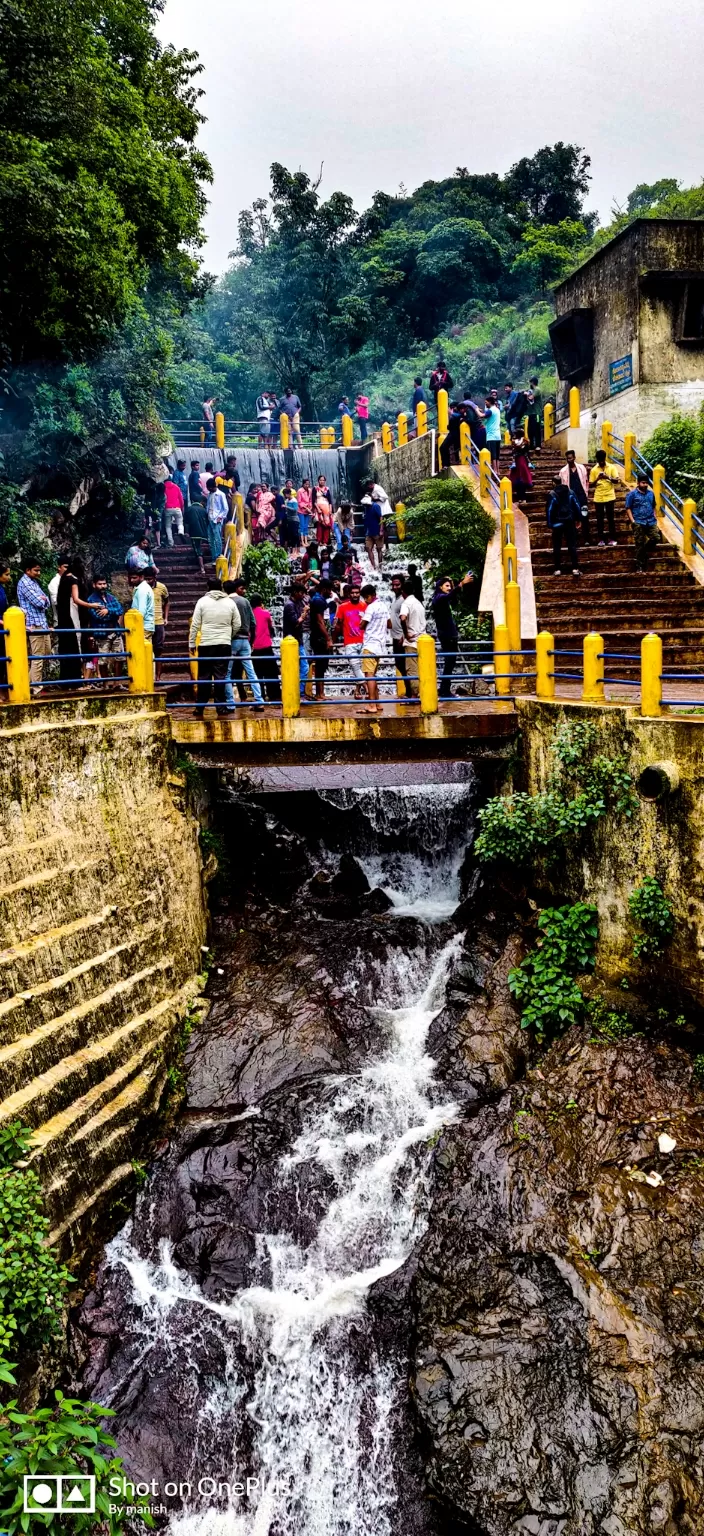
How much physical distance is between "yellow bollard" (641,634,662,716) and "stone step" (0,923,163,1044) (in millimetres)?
5715

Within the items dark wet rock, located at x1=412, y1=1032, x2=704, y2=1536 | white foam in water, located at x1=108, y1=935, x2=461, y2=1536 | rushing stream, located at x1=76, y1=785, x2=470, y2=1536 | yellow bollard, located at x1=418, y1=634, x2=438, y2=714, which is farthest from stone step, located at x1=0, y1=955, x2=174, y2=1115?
yellow bollard, located at x1=418, y1=634, x2=438, y2=714

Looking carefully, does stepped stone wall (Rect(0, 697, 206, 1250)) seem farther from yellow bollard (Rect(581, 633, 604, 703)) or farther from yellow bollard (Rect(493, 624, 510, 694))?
yellow bollard (Rect(581, 633, 604, 703))

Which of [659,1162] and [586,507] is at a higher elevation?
[586,507]

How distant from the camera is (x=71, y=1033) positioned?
345 inches

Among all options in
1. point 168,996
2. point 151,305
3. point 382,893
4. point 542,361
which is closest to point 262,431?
point 151,305

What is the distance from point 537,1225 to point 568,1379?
118 cm

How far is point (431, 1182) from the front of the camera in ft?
29.4

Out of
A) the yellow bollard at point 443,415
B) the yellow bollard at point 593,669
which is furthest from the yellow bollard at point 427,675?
the yellow bollard at point 443,415

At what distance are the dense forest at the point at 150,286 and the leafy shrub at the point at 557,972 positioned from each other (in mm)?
10475

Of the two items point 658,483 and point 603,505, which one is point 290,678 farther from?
point 658,483

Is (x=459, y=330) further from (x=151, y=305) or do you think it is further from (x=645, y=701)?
(x=645, y=701)

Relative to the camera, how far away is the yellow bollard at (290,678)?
10.9 metres

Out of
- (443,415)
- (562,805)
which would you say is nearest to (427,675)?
(562,805)

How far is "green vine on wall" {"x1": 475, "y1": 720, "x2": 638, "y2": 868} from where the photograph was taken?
985cm
